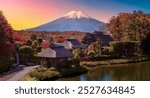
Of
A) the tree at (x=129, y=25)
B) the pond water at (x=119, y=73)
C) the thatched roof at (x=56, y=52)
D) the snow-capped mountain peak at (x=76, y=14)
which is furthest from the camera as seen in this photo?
the thatched roof at (x=56, y=52)

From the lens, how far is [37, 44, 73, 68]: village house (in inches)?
295

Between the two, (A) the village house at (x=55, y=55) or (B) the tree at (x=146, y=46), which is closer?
(B) the tree at (x=146, y=46)

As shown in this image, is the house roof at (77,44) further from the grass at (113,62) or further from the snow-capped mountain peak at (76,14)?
the snow-capped mountain peak at (76,14)

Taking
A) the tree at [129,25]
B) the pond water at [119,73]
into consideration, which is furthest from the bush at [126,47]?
the pond water at [119,73]

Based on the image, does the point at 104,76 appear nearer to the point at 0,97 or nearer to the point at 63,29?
the point at 63,29

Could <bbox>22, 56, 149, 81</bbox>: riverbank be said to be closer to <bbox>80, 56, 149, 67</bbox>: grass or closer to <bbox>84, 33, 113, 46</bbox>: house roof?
<bbox>80, 56, 149, 67</bbox>: grass

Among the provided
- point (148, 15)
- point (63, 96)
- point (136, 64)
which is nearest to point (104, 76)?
point (136, 64)

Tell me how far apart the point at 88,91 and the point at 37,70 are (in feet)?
5.04

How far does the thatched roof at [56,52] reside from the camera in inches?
312

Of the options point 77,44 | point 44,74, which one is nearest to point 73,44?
point 77,44

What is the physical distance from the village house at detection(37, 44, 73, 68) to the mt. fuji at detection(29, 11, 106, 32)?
0.84 m

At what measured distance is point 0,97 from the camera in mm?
5828

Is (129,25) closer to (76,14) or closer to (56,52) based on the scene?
(76,14)

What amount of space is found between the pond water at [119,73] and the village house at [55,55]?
48 cm
